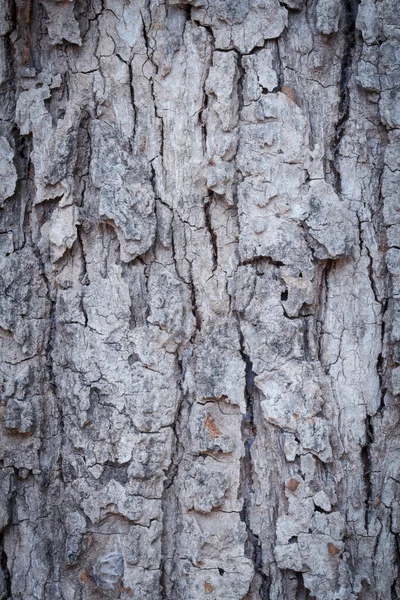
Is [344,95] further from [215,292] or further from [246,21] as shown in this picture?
[215,292]

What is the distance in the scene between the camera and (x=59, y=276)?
148cm

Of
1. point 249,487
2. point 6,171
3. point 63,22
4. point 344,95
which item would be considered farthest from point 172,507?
point 63,22

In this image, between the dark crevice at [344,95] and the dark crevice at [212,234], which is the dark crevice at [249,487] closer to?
the dark crevice at [212,234]

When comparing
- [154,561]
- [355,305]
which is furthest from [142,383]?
[355,305]

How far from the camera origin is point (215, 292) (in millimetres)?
1439

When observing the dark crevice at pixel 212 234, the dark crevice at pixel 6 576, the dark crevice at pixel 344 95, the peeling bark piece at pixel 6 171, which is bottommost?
the dark crevice at pixel 6 576

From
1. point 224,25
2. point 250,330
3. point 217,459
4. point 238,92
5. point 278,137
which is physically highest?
point 224,25

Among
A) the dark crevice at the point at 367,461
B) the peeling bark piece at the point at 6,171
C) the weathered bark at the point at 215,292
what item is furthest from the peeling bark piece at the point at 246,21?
the dark crevice at the point at 367,461

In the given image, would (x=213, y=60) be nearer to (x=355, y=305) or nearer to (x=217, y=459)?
(x=355, y=305)

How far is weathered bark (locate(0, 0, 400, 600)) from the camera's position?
139cm

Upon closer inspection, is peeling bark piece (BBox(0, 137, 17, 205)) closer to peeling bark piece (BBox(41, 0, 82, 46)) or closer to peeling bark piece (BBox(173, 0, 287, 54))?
peeling bark piece (BBox(41, 0, 82, 46))

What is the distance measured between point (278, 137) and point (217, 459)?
0.78 metres

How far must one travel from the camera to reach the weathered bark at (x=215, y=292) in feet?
4.57

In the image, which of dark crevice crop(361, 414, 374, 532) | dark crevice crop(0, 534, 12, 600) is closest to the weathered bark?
dark crevice crop(361, 414, 374, 532)
